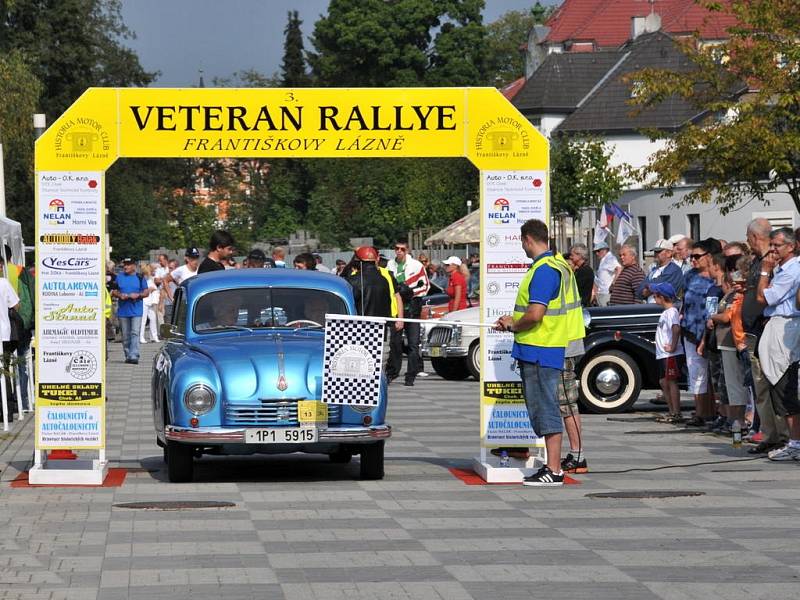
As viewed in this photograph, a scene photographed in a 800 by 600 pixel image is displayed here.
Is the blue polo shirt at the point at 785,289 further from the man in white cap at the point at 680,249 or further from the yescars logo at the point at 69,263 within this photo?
the man in white cap at the point at 680,249

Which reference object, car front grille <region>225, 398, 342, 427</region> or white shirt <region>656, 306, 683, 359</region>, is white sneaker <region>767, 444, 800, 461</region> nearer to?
white shirt <region>656, 306, 683, 359</region>

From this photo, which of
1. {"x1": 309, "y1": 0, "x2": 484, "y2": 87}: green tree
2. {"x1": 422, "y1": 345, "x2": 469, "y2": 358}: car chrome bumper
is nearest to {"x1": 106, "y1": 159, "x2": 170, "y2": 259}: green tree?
{"x1": 309, "y1": 0, "x2": 484, "y2": 87}: green tree

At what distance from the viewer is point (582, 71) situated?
10112 cm

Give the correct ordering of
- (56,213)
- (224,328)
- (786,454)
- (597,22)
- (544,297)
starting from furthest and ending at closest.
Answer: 1. (597,22)
2. (786,454)
3. (224,328)
4. (56,213)
5. (544,297)

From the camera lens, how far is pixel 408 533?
1086 centimetres

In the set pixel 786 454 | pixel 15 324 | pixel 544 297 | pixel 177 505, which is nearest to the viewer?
pixel 177 505

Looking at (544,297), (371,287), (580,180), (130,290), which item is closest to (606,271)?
(371,287)

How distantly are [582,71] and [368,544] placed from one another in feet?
304

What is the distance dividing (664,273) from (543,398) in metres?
7.92

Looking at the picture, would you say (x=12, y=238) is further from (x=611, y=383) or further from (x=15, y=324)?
(x=611, y=383)

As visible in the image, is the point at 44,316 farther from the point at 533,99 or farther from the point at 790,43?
the point at 533,99

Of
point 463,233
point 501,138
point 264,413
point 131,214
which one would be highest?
point 131,214

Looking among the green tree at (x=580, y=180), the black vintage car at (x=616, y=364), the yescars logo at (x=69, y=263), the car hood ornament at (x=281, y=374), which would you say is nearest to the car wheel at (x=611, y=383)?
the black vintage car at (x=616, y=364)

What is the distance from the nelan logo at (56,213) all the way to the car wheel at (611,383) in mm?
8610
